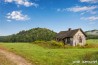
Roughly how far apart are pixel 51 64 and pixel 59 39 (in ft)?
162

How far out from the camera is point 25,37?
123m

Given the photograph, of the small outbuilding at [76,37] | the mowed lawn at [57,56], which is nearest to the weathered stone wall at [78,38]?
the small outbuilding at [76,37]

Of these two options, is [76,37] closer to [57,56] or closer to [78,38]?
[78,38]

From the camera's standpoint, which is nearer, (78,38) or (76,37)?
(76,37)

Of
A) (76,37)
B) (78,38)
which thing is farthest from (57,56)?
(78,38)

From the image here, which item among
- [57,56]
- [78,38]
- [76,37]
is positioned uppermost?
[76,37]

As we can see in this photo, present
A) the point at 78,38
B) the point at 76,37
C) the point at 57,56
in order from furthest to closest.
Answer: the point at 78,38 → the point at 76,37 → the point at 57,56

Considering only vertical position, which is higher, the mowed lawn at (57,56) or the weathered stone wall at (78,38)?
the weathered stone wall at (78,38)

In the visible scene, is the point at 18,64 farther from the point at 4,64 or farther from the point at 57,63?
the point at 57,63

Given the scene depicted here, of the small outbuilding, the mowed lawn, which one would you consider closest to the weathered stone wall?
the small outbuilding

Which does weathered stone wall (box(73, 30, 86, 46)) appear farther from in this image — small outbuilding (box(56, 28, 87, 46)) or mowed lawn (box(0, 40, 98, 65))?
mowed lawn (box(0, 40, 98, 65))

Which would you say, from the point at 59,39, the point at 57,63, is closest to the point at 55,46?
the point at 59,39

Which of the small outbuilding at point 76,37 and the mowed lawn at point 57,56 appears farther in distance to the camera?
the small outbuilding at point 76,37

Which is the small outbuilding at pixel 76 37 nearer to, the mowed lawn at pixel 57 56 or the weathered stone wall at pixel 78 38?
the weathered stone wall at pixel 78 38
